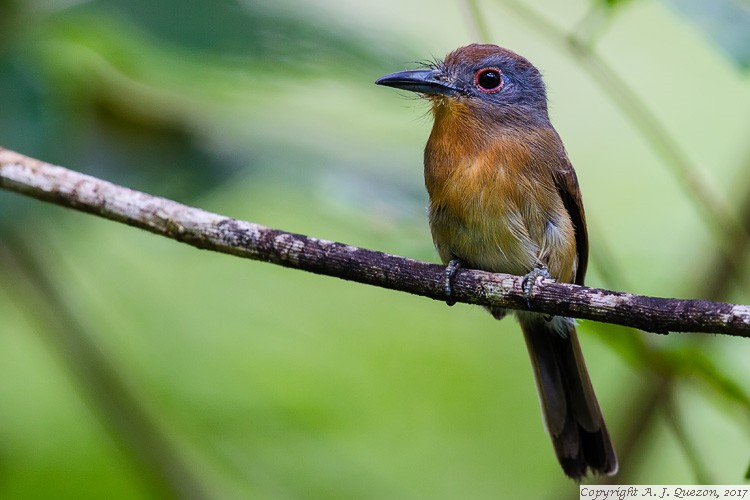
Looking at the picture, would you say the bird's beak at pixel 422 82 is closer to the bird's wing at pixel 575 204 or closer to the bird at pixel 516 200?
the bird at pixel 516 200

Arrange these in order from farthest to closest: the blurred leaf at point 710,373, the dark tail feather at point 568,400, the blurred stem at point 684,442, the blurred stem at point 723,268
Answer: the blurred stem at point 723,268
the dark tail feather at point 568,400
the blurred stem at point 684,442
the blurred leaf at point 710,373

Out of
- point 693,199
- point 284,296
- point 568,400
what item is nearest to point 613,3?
point 693,199

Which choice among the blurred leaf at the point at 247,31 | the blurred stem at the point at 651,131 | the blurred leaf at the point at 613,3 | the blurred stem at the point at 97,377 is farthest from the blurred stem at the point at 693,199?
the blurred stem at the point at 97,377

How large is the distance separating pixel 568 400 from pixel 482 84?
1.33 meters

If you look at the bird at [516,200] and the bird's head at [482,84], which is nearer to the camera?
the bird at [516,200]

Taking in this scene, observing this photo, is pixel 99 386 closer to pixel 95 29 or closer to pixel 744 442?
pixel 95 29

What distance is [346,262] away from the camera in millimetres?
2650

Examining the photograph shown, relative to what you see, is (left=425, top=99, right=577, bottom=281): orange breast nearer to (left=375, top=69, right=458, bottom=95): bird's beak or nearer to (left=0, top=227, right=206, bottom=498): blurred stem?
(left=375, top=69, right=458, bottom=95): bird's beak

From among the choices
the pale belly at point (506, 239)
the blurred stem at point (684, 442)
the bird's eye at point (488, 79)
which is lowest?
the blurred stem at point (684, 442)

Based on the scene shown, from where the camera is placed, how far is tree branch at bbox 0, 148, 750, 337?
221 cm

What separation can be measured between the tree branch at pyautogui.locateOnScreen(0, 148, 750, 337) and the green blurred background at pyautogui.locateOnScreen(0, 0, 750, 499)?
0.53m

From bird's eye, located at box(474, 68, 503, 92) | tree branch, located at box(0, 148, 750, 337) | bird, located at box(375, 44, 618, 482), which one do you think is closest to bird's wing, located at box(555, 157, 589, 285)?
bird, located at box(375, 44, 618, 482)

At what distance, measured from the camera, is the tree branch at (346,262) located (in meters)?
2.21

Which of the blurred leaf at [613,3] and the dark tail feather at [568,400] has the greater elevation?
the blurred leaf at [613,3]
